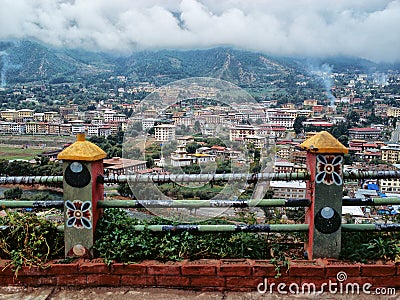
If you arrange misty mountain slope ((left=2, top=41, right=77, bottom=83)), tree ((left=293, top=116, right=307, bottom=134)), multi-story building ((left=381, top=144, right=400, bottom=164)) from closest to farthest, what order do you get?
multi-story building ((left=381, top=144, right=400, bottom=164)), tree ((left=293, top=116, right=307, bottom=134)), misty mountain slope ((left=2, top=41, right=77, bottom=83))

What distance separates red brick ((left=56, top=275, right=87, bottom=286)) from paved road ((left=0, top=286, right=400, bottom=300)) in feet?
0.13

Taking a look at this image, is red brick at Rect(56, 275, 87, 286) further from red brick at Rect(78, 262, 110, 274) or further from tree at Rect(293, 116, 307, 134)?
tree at Rect(293, 116, 307, 134)

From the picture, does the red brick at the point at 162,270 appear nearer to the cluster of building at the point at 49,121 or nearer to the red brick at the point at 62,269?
the red brick at the point at 62,269

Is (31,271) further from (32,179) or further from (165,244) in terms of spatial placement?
(165,244)

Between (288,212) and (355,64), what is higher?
(355,64)

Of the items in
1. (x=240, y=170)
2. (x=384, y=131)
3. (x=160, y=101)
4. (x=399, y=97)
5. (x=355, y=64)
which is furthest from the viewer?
(x=355, y=64)

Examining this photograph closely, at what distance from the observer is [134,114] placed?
113 inches

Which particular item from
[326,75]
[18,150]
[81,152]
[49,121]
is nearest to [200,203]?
[81,152]

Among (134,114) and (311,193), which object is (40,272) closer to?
(134,114)

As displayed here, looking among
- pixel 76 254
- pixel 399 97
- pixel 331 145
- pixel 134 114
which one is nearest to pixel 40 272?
pixel 76 254

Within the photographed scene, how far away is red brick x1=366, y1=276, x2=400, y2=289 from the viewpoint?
2369mm

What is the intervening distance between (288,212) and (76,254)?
4.46 ft

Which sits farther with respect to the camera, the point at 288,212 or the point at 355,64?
the point at 355,64

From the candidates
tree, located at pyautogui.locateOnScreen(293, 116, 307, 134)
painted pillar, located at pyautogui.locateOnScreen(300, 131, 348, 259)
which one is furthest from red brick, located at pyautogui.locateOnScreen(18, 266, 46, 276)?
tree, located at pyautogui.locateOnScreen(293, 116, 307, 134)
